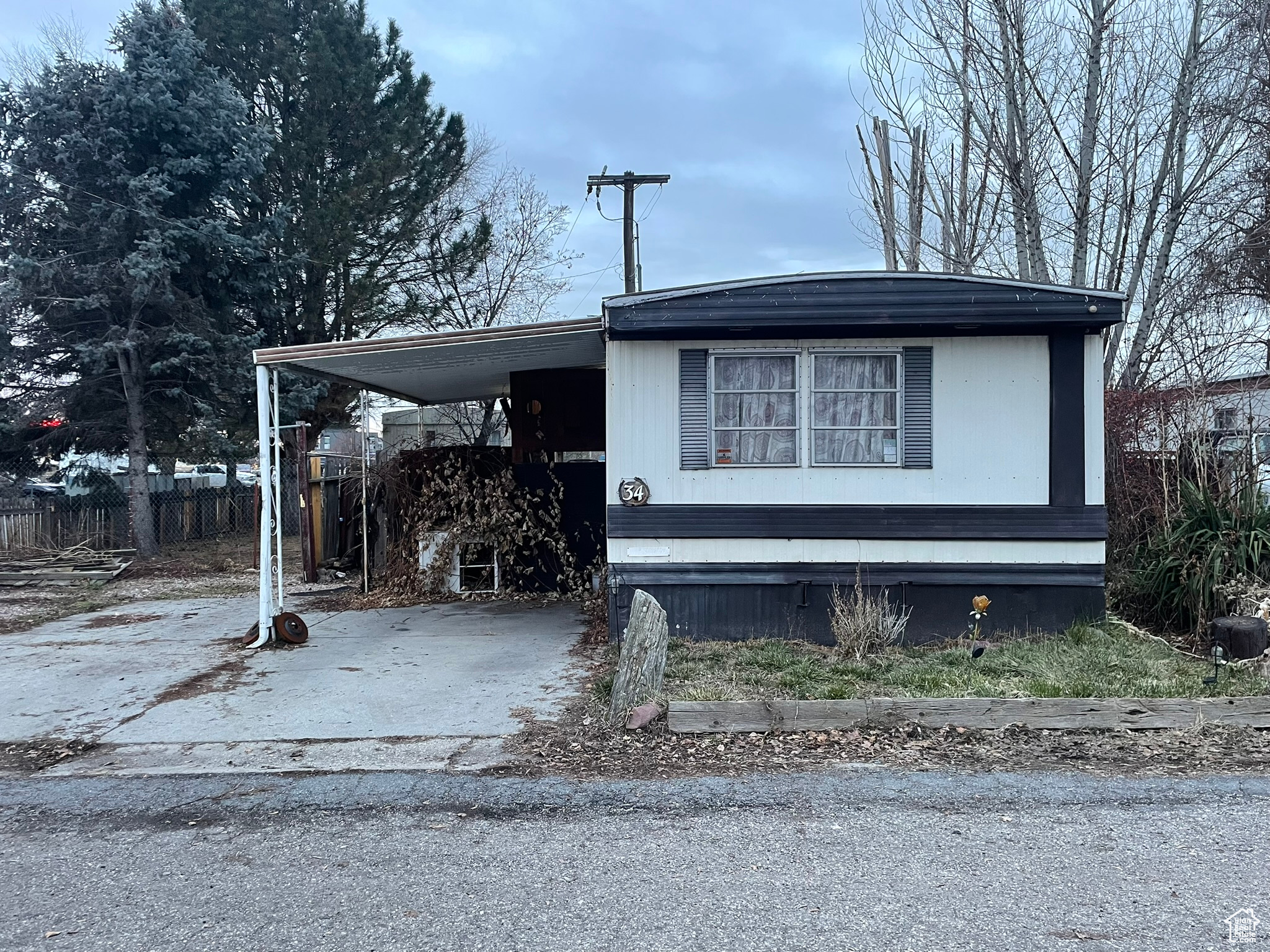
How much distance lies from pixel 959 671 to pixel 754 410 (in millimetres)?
2625

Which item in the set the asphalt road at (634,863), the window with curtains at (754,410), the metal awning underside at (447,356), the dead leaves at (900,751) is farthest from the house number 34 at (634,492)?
the asphalt road at (634,863)

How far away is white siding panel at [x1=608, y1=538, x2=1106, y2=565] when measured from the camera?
7.85 m

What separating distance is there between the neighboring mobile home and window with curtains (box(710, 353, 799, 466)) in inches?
0.6

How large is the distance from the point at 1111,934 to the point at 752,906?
121 cm

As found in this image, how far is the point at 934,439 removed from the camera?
7906mm

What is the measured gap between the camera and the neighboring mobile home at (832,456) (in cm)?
781

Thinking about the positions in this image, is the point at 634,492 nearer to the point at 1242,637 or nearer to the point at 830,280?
the point at 830,280

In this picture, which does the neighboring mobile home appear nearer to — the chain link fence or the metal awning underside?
the metal awning underside

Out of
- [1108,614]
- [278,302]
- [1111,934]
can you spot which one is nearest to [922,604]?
[1108,614]

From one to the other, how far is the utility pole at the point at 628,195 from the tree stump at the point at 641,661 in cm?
1463

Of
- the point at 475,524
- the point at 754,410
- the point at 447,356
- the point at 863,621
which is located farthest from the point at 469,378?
the point at 863,621

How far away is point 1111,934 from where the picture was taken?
10.8ft

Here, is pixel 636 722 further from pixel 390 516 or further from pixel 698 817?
pixel 390 516

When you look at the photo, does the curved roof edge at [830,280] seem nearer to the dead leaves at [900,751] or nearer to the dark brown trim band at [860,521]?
the dark brown trim band at [860,521]
